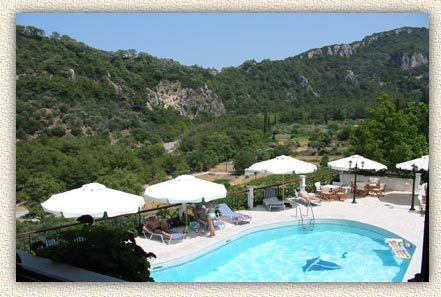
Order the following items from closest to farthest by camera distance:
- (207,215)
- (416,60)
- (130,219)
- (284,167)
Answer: (207,215) → (130,219) → (284,167) → (416,60)

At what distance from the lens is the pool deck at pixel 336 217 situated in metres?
7.55

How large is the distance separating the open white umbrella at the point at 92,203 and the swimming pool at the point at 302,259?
1218 mm

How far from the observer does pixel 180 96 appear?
70.9 meters

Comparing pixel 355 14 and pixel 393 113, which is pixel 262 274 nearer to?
pixel 355 14

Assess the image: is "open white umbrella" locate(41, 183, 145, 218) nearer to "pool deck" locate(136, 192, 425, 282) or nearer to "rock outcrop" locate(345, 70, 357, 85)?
"pool deck" locate(136, 192, 425, 282)

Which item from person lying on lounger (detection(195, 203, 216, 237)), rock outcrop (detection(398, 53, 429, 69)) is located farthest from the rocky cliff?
person lying on lounger (detection(195, 203, 216, 237))

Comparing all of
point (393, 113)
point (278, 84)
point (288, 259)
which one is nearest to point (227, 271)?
point (288, 259)

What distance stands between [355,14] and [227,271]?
4.25 metres

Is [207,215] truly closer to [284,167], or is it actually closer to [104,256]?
[284,167]

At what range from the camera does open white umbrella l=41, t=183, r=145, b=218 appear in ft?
21.2

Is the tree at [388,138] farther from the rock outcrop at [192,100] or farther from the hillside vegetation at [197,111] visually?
the rock outcrop at [192,100]

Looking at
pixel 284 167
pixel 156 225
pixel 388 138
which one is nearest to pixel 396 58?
pixel 388 138

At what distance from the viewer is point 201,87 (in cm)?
7288

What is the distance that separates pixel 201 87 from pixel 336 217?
64.3 m
